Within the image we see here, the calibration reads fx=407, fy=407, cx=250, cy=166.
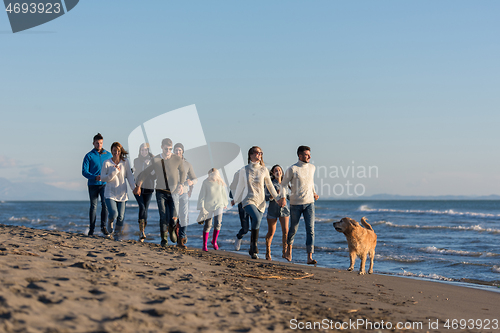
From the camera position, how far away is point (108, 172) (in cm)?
778

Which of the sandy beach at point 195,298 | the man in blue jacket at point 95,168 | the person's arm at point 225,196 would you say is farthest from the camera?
the person's arm at point 225,196

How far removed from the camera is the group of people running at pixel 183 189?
24.4 ft

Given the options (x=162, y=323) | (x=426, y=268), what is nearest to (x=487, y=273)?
(x=426, y=268)

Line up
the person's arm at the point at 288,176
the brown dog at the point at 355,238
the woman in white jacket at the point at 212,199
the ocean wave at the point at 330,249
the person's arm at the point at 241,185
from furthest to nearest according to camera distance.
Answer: the ocean wave at the point at 330,249 → the woman in white jacket at the point at 212,199 → the person's arm at the point at 241,185 → the person's arm at the point at 288,176 → the brown dog at the point at 355,238

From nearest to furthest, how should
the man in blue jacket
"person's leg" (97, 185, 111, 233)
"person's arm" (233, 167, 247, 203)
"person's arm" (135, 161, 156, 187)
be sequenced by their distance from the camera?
"person's arm" (233, 167, 247, 203) < "person's arm" (135, 161, 156, 187) < the man in blue jacket < "person's leg" (97, 185, 111, 233)

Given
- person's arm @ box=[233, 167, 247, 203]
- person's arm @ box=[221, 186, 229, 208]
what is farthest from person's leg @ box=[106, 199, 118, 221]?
person's arm @ box=[233, 167, 247, 203]

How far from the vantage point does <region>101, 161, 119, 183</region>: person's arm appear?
25.4ft

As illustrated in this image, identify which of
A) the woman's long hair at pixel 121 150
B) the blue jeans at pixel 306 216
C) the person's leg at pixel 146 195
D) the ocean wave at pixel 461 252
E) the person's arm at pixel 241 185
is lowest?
the ocean wave at pixel 461 252

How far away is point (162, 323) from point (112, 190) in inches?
211

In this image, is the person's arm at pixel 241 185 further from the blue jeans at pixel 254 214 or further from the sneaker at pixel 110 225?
the sneaker at pixel 110 225

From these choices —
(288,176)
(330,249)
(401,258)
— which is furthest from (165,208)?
(401,258)

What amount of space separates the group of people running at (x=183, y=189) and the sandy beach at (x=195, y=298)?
1.45 m

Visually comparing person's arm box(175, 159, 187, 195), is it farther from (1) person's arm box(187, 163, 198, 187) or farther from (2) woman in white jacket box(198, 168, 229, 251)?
(2) woman in white jacket box(198, 168, 229, 251)

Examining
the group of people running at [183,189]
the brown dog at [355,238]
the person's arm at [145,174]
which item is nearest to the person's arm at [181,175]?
the group of people running at [183,189]
